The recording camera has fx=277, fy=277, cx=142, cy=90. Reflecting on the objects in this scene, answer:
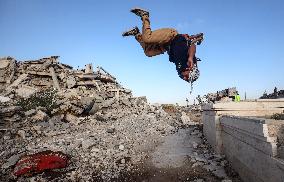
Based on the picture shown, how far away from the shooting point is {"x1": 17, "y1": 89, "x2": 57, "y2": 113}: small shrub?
1258 centimetres

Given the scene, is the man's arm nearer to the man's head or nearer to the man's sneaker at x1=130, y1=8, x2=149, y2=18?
the man's head

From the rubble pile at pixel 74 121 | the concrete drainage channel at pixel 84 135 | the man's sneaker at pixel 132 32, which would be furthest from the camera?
the rubble pile at pixel 74 121

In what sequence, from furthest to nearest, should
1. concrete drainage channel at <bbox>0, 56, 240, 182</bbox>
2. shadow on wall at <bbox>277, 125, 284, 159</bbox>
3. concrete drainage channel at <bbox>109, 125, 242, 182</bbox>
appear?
1. concrete drainage channel at <bbox>0, 56, 240, 182</bbox>
2. concrete drainage channel at <bbox>109, 125, 242, 182</bbox>
3. shadow on wall at <bbox>277, 125, 284, 159</bbox>

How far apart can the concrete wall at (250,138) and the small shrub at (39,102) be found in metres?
7.73

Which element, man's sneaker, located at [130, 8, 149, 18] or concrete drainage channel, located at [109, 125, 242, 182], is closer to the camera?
concrete drainage channel, located at [109, 125, 242, 182]

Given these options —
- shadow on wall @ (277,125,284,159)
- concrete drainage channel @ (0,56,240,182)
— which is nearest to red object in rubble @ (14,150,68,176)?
concrete drainage channel @ (0,56,240,182)

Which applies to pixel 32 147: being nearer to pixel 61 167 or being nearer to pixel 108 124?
pixel 61 167

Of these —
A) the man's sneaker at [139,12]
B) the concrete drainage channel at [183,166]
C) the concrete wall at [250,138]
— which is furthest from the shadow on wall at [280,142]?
the man's sneaker at [139,12]

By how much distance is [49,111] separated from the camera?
12.4 meters

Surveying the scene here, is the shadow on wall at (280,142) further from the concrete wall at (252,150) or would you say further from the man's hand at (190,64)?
the man's hand at (190,64)

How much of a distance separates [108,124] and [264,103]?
Answer: 6748mm

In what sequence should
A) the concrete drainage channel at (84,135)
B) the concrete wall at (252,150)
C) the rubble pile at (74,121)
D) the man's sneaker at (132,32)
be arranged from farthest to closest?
the rubble pile at (74,121) < the man's sneaker at (132,32) < the concrete drainage channel at (84,135) < the concrete wall at (252,150)

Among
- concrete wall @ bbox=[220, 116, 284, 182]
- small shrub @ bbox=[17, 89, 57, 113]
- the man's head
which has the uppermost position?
the man's head

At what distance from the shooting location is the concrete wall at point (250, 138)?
3.62m
